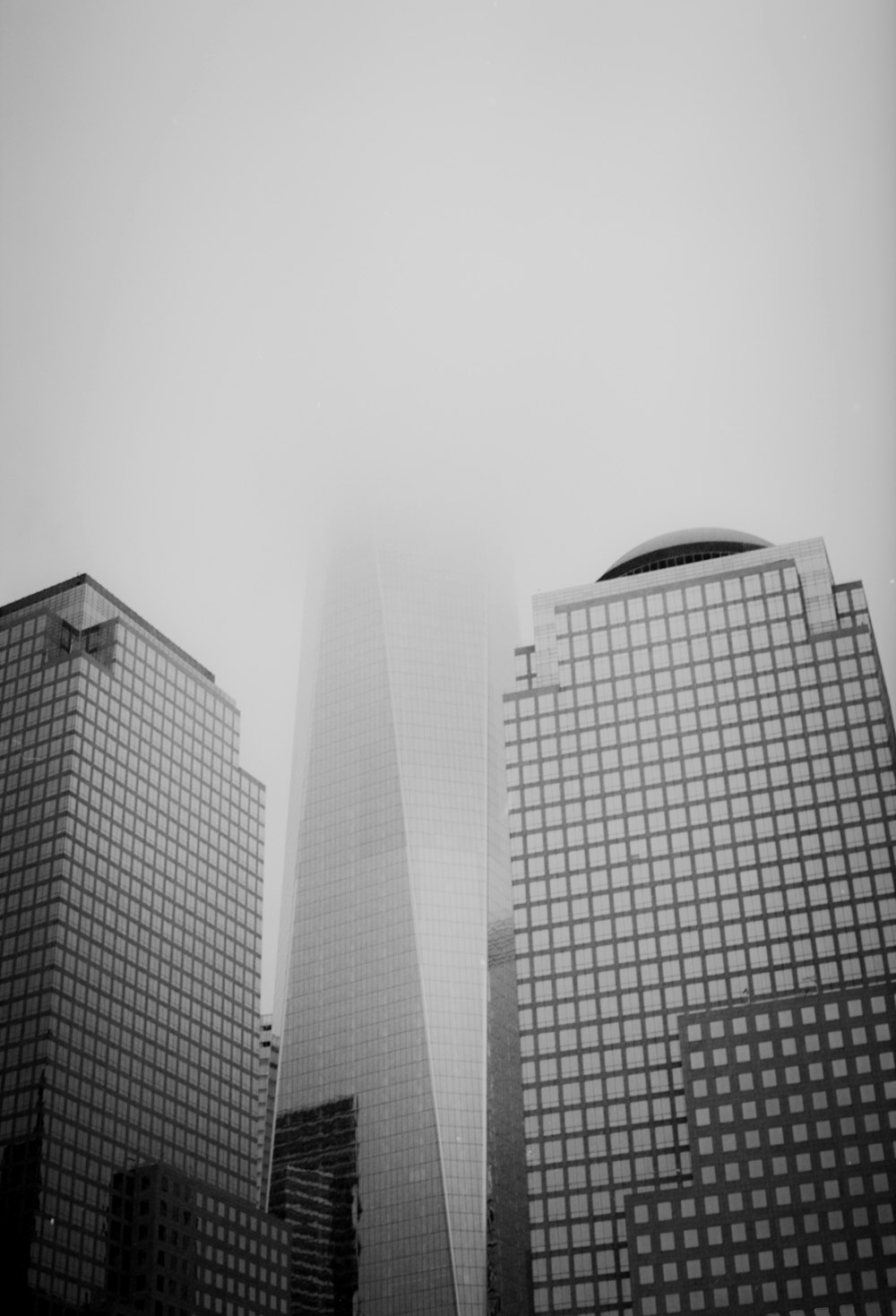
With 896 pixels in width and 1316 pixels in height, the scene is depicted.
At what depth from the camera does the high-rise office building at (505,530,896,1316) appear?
131m

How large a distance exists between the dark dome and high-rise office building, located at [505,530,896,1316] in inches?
8.3

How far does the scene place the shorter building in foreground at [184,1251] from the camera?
14212 centimetres

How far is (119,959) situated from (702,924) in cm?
5345

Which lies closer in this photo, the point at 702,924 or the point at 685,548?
the point at 702,924

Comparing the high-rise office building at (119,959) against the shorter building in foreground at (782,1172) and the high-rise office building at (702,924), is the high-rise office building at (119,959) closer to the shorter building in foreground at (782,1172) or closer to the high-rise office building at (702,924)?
the high-rise office building at (702,924)

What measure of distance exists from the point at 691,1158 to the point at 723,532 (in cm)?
6829

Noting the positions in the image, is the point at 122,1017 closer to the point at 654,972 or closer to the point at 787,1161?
the point at 654,972

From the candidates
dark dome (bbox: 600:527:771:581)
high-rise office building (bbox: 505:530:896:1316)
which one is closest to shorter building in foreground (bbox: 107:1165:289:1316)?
high-rise office building (bbox: 505:530:896:1316)

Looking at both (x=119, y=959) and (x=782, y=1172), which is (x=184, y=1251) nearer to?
(x=119, y=959)

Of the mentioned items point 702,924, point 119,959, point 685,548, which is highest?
point 685,548

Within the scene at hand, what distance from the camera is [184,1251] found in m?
147

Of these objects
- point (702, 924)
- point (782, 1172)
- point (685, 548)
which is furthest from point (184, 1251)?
point (685, 548)

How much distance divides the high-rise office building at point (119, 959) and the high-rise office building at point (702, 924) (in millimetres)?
33783

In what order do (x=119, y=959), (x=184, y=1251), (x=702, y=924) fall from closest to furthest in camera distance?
1. (x=184, y=1251)
2. (x=702, y=924)
3. (x=119, y=959)
